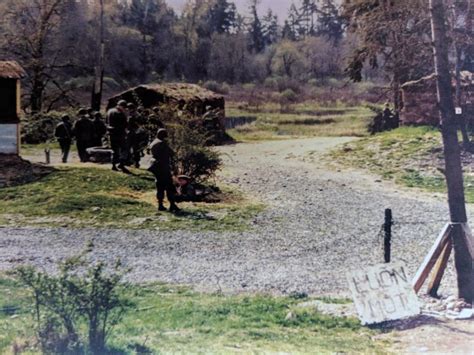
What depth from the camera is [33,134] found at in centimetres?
314

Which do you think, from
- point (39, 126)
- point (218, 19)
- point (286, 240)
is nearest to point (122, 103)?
point (39, 126)

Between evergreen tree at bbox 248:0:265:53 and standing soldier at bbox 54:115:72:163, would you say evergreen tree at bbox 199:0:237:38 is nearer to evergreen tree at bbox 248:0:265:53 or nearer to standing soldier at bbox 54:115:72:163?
evergreen tree at bbox 248:0:265:53

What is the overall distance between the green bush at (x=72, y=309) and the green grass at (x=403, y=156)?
1481 mm

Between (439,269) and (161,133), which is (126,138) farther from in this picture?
(439,269)

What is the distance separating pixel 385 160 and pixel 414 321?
95 cm

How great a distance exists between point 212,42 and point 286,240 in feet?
3.57

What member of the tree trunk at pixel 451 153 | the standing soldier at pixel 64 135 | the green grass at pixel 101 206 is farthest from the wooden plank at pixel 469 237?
the standing soldier at pixel 64 135

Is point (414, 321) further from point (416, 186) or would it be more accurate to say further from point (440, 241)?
point (416, 186)

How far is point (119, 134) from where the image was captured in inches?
136

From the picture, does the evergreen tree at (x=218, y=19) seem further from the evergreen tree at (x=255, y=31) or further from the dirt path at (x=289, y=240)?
the dirt path at (x=289, y=240)

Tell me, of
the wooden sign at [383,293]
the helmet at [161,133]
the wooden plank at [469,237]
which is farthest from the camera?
the helmet at [161,133]

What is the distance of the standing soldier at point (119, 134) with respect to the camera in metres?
3.30

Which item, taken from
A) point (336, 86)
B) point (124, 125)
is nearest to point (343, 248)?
point (336, 86)

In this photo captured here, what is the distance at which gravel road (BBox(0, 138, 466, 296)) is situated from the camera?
109 inches
